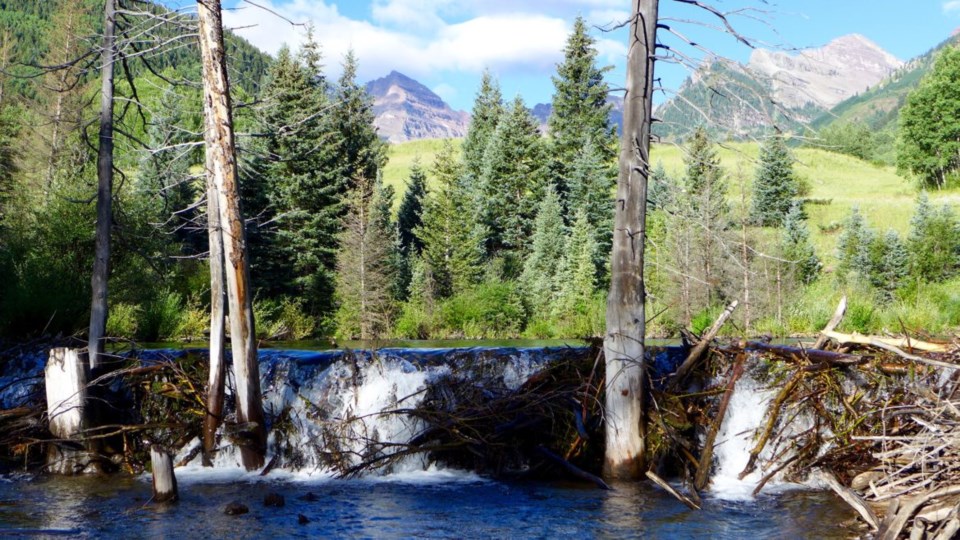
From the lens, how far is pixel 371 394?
1121 centimetres

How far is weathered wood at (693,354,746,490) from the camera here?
891 cm

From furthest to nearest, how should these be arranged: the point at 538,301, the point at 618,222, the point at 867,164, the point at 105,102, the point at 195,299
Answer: the point at 867,164 → the point at 538,301 → the point at 195,299 → the point at 105,102 → the point at 618,222

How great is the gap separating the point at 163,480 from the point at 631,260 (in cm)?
566

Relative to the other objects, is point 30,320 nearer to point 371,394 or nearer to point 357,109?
point 371,394

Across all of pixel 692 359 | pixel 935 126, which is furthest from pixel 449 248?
pixel 935 126

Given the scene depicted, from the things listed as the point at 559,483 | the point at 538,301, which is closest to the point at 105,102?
the point at 559,483

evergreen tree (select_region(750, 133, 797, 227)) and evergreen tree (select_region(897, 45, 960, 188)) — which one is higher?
evergreen tree (select_region(897, 45, 960, 188))

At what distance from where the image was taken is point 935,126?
A: 61875mm

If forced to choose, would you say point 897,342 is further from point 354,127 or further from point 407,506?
point 354,127

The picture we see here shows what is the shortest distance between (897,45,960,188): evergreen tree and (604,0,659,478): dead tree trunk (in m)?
61.6

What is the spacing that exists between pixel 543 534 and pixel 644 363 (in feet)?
7.90

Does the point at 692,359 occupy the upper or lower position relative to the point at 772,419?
upper

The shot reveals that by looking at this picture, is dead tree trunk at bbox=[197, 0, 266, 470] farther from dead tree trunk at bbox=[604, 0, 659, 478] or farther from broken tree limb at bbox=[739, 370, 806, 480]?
broken tree limb at bbox=[739, 370, 806, 480]

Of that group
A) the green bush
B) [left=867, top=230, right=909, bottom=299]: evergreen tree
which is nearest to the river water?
the green bush
